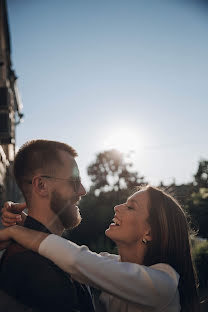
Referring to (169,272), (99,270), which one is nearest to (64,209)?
(99,270)

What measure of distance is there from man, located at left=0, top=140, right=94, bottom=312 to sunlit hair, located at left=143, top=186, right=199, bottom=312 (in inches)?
28.0

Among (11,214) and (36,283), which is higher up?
(11,214)

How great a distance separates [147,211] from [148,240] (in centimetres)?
27

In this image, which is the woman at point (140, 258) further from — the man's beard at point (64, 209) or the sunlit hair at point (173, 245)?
the man's beard at point (64, 209)

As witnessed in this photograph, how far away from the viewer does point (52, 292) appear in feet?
6.00

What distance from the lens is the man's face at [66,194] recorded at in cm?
242

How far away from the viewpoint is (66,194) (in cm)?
249

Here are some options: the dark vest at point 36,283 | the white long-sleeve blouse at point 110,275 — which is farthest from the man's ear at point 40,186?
the white long-sleeve blouse at point 110,275

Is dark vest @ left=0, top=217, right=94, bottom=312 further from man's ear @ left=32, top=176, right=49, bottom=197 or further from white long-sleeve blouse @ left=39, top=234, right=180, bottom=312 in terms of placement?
man's ear @ left=32, top=176, right=49, bottom=197

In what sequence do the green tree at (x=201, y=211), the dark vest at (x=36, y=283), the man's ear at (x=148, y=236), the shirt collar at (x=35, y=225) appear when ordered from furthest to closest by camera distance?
1. the green tree at (x=201, y=211)
2. the man's ear at (x=148, y=236)
3. the shirt collar at (x=35, y=225)
4. the dark vest at (x=36, y=283)

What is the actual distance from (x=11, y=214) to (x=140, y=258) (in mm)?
1269

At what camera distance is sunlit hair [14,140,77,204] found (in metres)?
2.44

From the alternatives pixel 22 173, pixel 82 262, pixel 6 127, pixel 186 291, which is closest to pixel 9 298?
pixel 82 262

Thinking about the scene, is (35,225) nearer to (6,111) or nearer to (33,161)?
(33,161)
